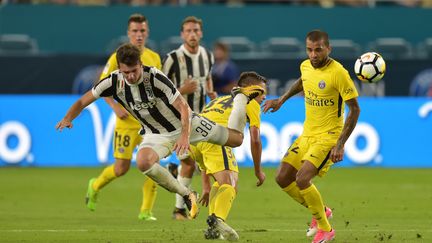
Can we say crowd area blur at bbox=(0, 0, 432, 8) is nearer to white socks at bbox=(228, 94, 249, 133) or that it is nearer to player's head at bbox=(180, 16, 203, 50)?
player's head at bbox=(180, 16, 203, 50)

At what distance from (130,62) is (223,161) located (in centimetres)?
162

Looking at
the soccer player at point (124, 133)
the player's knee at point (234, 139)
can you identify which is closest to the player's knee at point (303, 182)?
the player's knee at point (234, 139)

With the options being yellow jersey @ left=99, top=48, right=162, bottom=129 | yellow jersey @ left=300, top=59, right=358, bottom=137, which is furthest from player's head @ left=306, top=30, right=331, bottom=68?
yellow jersey @ left=99, top=48, right=162, bottom=129

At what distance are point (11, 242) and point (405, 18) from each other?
53.0ft

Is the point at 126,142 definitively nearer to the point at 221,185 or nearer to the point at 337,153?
the point at 221,185

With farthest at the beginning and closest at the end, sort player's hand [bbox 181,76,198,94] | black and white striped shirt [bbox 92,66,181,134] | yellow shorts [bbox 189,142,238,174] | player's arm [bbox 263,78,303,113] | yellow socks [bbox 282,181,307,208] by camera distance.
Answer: player's hand [bbox 181,76,198,94]
player's arm [bbox 263,78,303,113]
yellow socks [bbox 282,181,307,208]
yellow shorts [bbox 189,142,238,174]
black and white striped shirt [bbox 92,66,181,134]

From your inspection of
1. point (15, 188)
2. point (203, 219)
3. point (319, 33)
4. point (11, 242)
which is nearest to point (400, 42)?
point (15, 188)

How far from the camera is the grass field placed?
11117 mm

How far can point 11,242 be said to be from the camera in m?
10.5

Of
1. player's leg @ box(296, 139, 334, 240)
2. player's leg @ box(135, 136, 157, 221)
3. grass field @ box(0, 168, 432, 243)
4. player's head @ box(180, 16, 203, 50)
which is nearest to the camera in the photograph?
player's leg @ box(296, 139, 334, 240)

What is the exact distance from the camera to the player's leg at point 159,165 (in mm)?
10484

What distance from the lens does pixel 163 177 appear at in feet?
34.7

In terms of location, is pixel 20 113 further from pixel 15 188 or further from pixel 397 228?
pixel 397 228

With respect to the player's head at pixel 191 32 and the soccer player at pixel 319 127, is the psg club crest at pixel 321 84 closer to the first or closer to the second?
the soccer player at pixel 319 127
